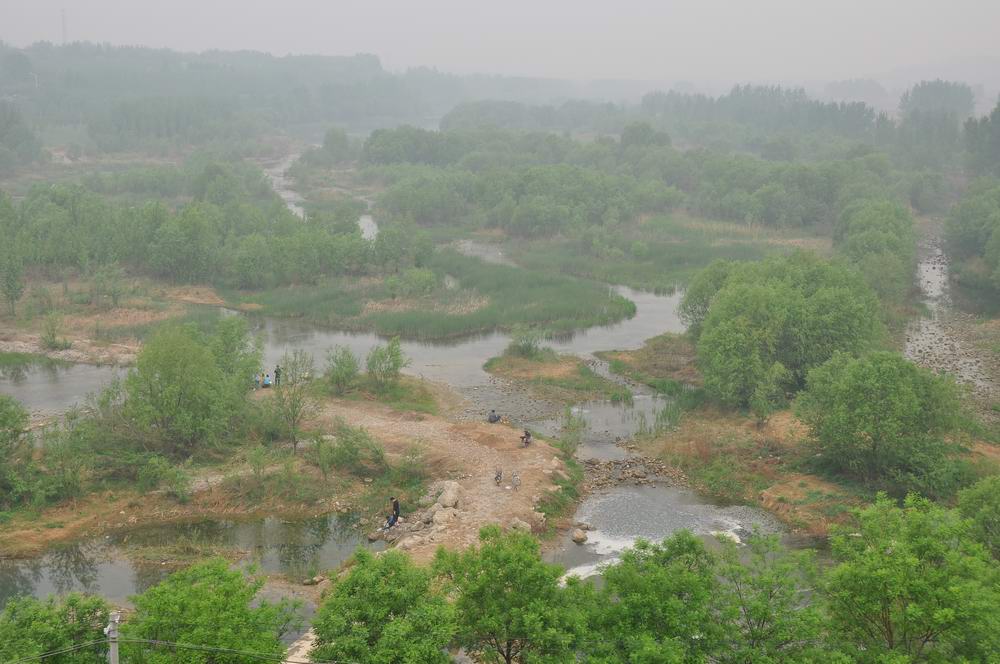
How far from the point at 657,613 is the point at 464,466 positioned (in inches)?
680

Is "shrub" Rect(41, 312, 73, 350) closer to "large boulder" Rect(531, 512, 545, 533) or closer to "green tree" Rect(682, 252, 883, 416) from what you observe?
"large boulder" Rect(531, 512, 545, 533)

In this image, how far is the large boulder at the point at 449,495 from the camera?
29.9 metres

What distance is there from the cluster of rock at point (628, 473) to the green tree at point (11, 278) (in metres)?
39.6

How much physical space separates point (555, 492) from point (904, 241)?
4593 cm

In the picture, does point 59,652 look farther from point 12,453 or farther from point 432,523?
point 12,453

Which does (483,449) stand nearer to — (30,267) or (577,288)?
(577,288)

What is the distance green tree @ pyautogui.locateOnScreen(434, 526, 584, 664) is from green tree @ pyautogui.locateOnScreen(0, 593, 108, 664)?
6.92m

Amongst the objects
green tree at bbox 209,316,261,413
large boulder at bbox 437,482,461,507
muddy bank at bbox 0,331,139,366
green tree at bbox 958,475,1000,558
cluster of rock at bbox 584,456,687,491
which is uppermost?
green tree at bbox 958,475,1000,558

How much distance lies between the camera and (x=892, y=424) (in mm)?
29625

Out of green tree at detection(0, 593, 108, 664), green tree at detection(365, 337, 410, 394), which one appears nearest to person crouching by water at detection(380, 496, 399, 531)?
green tree at detection(365, 337, 410, 394)

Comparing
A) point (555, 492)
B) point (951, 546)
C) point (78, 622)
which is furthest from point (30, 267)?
point (951, 546)

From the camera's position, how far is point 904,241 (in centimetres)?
6425

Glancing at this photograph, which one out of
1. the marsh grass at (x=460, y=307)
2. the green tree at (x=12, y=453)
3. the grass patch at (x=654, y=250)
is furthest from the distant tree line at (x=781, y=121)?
the green tree at (x=12, y=453)

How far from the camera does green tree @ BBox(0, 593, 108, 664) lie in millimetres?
15883
